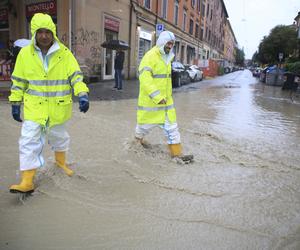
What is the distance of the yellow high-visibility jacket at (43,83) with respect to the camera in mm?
3406

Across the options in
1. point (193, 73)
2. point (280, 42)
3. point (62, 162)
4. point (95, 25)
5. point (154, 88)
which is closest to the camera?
point (62, 162)

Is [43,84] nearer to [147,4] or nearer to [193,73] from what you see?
[193,73]

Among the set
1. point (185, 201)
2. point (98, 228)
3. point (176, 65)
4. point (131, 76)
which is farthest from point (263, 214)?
point (131, 76)

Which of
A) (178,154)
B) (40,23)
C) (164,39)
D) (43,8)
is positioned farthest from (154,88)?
(43,8)

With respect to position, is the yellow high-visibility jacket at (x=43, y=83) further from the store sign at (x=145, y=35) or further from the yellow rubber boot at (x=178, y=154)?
the store sign at (x=145, y=35)

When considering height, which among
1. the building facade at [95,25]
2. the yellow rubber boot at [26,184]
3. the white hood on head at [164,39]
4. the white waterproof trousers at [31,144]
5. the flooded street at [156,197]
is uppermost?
the building facade at [95,25]

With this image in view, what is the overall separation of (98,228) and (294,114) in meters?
8.64

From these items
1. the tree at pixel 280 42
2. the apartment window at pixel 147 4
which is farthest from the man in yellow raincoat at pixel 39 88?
the tree at pixel 280 42

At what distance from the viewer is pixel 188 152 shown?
17.7 ft

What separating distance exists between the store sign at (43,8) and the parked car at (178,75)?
6.89m

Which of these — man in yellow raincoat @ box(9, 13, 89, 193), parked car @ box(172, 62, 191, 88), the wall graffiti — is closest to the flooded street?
man in yellow raincoat @ box(9, 13, 89, 193)

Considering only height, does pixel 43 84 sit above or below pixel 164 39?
below

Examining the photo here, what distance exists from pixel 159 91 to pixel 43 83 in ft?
5.30

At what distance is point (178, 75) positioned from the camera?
62.4 feet
